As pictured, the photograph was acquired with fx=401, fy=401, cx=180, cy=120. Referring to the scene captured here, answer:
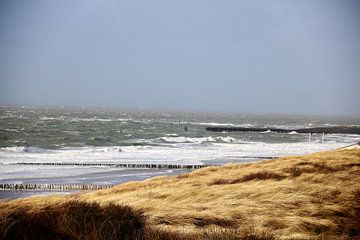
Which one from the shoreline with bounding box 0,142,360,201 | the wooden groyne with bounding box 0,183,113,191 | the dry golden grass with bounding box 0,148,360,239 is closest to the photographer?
the dry golden grass with bounding box 0,148,360,239

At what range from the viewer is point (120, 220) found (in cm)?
676

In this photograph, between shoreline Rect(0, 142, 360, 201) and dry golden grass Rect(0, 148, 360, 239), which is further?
shoreline Rect(0, 142, 360, 201)

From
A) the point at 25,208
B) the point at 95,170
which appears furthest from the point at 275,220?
the point at 95,170

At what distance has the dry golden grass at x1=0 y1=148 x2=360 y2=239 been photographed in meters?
8.63

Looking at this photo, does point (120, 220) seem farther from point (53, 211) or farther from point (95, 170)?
point (95, 170)

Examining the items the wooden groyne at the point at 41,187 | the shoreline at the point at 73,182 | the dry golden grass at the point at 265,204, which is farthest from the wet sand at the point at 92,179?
the dry golden grass at the point at 265,204

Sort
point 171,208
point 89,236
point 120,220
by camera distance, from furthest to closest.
Result: point 171,208, point 120,220, point 89,236

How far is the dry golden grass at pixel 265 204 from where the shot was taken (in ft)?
28.3

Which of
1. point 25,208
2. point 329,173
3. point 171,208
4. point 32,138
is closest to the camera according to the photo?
point 25,208

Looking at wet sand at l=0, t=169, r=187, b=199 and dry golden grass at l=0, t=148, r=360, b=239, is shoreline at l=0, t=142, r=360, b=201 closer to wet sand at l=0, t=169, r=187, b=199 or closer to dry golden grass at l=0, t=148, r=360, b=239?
wet sand at l=0, t=169, r=187, b=199

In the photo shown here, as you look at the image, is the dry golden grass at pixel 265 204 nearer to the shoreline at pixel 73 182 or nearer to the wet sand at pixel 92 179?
the shoreline at pixel 73 182

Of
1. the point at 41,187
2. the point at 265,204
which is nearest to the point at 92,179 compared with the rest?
the point at 41,187

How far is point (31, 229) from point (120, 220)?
1.53 meters

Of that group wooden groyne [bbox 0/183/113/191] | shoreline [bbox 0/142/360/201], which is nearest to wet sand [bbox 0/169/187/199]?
shoreline [bbox 0/142/360/201]
